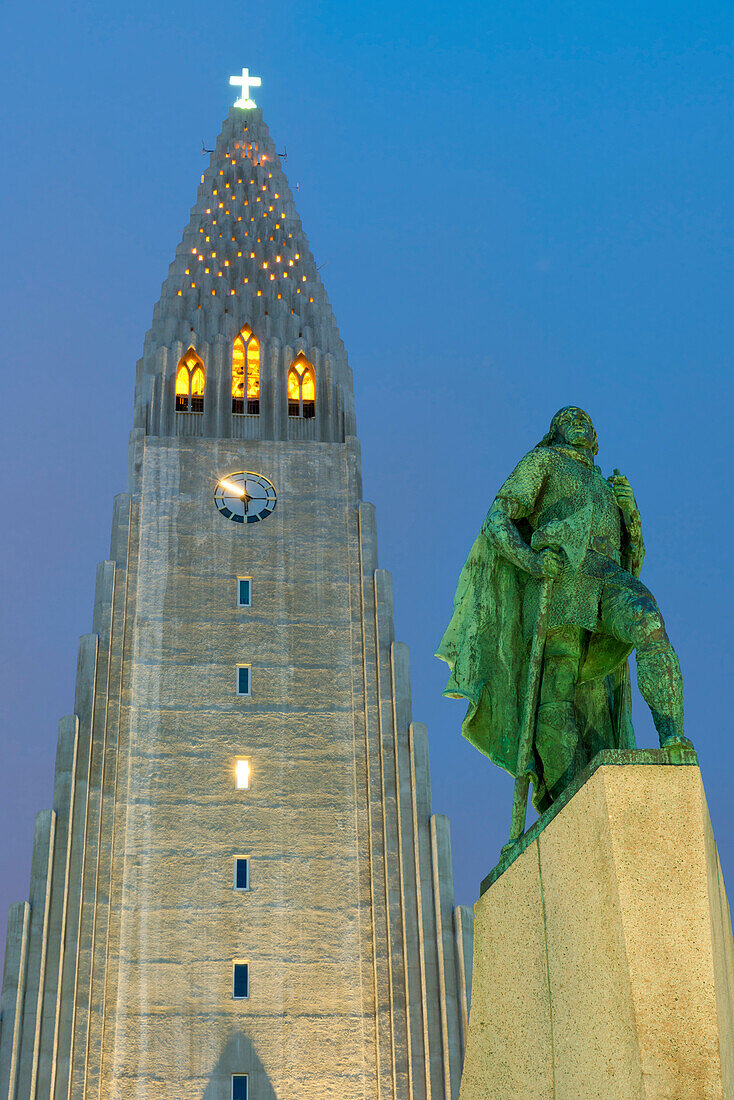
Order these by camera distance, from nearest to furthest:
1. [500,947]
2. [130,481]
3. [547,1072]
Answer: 1. [547,1072]
2. [500,947]
3. [130,481]

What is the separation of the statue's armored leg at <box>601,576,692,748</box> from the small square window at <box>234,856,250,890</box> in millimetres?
22395

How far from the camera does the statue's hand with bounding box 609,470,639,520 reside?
9008 millimetres

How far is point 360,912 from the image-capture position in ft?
97.1

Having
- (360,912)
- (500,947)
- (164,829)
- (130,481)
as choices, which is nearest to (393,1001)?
(360,912)

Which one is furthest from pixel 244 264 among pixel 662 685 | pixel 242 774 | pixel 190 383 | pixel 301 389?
pixel 662 685

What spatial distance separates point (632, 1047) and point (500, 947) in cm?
199

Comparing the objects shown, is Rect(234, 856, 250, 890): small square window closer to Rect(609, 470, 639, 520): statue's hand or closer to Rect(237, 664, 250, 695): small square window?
Rect(237, 664, 250, 695): small square window

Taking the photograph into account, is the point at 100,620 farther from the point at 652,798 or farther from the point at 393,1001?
the point at 652,798

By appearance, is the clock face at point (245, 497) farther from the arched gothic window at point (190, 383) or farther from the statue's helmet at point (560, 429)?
the statue's helmet at point (560, 429)

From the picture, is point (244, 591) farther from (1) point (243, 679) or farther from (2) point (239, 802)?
(2) point (239, 802)

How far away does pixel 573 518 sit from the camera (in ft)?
28.7

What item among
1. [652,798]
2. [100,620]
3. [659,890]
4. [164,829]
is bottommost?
[659,890]

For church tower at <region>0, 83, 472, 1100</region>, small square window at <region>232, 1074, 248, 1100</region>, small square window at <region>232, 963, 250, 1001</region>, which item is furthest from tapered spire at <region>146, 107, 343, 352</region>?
small square window at <region>232, 1074, 248, 1100</region>

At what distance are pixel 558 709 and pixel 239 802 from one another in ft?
74.4
